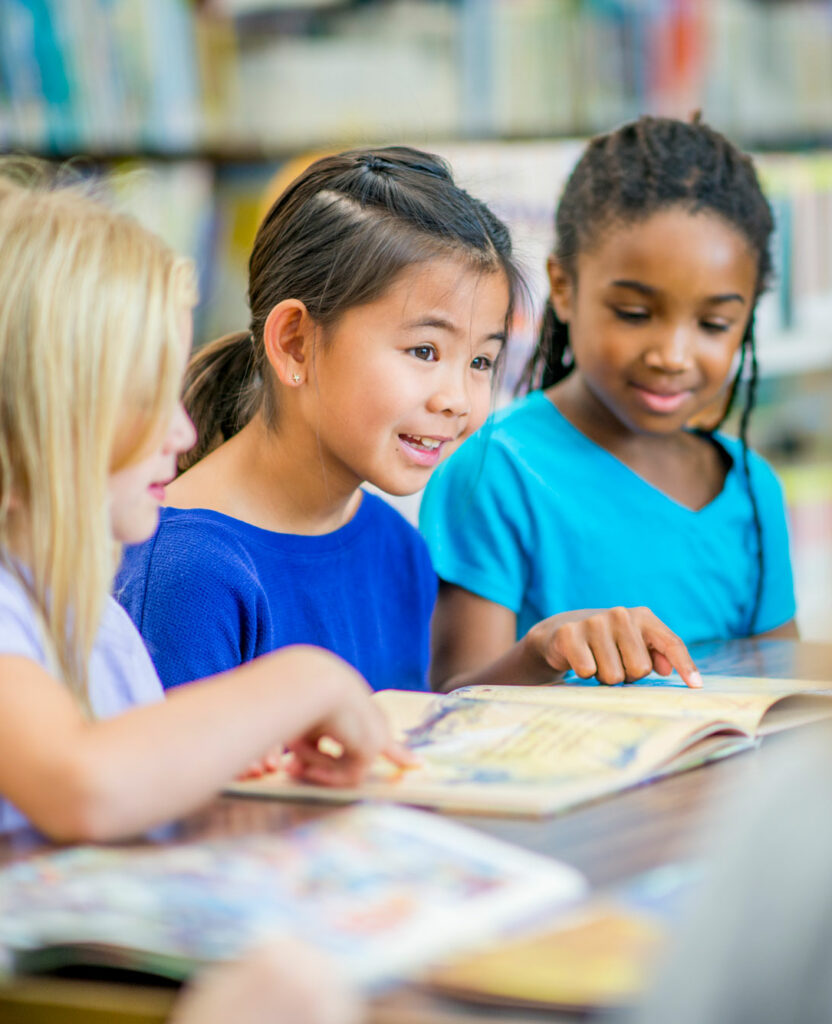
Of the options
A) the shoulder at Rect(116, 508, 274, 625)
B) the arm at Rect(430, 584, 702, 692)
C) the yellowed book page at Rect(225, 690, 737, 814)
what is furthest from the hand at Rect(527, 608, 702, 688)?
the shoulder at Rect(116, 508, 274, 625)

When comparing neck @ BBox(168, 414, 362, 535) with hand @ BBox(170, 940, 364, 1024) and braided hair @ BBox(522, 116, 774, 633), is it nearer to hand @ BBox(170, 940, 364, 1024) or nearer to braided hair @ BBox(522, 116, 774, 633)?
braided hair @ BBox(522, 116, 774, 633)

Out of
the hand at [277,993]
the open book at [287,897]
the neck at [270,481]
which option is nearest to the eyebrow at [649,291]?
the neck at [270,481]

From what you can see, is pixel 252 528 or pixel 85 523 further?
pixel 252 528

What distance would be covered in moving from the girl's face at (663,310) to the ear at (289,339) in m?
0.38

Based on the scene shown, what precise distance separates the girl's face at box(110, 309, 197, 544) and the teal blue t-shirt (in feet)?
→ 1.99

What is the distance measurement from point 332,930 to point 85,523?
1.06 feet

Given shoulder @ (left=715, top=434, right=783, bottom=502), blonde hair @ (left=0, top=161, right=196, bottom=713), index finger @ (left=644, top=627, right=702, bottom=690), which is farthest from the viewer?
shoulder @ (left=715, top=434, right=783, bottom=502)

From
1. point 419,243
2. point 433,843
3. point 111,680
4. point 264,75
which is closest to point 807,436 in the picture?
point 264,75

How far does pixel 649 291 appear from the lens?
4.25ft

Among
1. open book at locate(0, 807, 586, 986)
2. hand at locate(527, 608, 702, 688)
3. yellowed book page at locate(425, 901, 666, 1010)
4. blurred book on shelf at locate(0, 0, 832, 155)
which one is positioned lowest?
hand at locate(527, 608, 702, 688)

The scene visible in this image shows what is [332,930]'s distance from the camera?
43 cm

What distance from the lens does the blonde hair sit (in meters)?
0.67

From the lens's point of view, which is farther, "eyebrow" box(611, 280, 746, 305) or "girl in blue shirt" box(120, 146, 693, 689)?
"eyebrow" box(611, 280, 746, 305)

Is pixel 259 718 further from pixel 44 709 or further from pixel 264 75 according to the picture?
pixel 264 75
